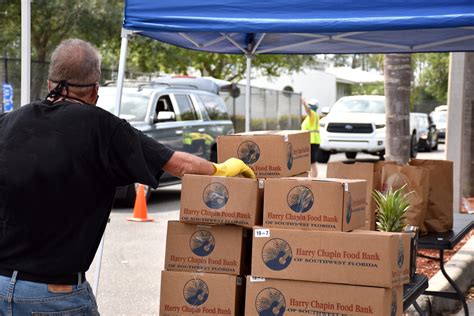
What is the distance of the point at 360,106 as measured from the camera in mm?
26219

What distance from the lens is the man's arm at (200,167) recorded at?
12.4 feet

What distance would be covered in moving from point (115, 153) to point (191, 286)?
116 cm

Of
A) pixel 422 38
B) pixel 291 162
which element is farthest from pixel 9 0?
pixel 291 162

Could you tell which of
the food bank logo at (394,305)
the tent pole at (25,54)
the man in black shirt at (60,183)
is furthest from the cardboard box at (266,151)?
the tent pole at (25,54)

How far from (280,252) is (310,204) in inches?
11.1

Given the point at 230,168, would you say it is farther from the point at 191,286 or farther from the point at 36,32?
the point at 36,32

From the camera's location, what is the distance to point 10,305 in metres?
3.38

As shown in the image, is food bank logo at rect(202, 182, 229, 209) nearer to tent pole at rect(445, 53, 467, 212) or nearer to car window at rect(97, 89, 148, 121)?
tent pole at rect(445, 53, 467, 212)

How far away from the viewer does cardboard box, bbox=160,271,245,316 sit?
174 inches

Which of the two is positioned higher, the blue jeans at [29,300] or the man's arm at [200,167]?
the man's arm at [200,167]

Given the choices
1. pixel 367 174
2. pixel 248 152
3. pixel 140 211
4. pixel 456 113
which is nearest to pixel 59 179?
pixel 248 152

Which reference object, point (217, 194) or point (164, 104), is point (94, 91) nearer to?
point (217, 194)

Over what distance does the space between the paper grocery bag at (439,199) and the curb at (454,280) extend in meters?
0.76

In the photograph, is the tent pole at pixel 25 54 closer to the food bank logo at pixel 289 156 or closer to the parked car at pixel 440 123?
the food bank logo at pixel 289 156
